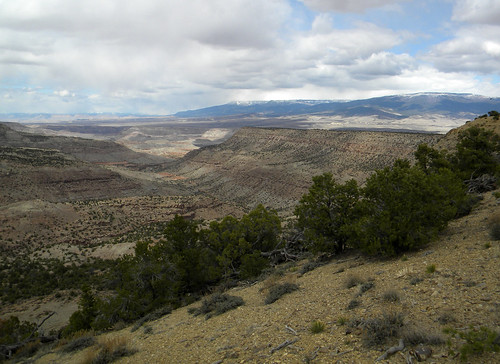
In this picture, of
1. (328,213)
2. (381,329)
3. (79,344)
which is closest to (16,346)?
(79,344)

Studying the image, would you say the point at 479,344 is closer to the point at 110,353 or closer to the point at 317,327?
the point at 317,327

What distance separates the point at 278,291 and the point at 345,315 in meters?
4.09

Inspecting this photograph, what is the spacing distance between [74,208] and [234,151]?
59.3 meters

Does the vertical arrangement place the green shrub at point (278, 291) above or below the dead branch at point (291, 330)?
below

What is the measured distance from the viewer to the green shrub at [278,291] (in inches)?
473

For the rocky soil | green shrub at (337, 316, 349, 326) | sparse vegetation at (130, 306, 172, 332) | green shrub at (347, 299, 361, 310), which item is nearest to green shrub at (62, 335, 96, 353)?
the rocky soil

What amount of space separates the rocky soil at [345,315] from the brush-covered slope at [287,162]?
150 ft

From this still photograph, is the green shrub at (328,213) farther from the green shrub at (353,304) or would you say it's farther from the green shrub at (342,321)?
the green shrub at (342,321)

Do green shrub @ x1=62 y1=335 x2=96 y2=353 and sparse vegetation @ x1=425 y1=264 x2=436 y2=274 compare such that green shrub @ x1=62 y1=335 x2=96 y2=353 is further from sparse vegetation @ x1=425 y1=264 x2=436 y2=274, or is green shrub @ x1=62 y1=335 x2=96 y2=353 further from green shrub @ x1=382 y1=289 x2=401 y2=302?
sparse vegetation @ x1=425 y1=264 x2=436 y2=274

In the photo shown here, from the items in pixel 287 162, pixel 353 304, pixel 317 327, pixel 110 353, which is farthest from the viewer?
pixel 287 162

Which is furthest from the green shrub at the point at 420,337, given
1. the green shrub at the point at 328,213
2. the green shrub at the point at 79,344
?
the green shrub at the point at 79,344

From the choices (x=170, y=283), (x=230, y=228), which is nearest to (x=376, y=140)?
(x=230, y=228)

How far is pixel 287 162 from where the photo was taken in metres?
77.1

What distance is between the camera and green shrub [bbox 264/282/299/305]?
12.0 meters
